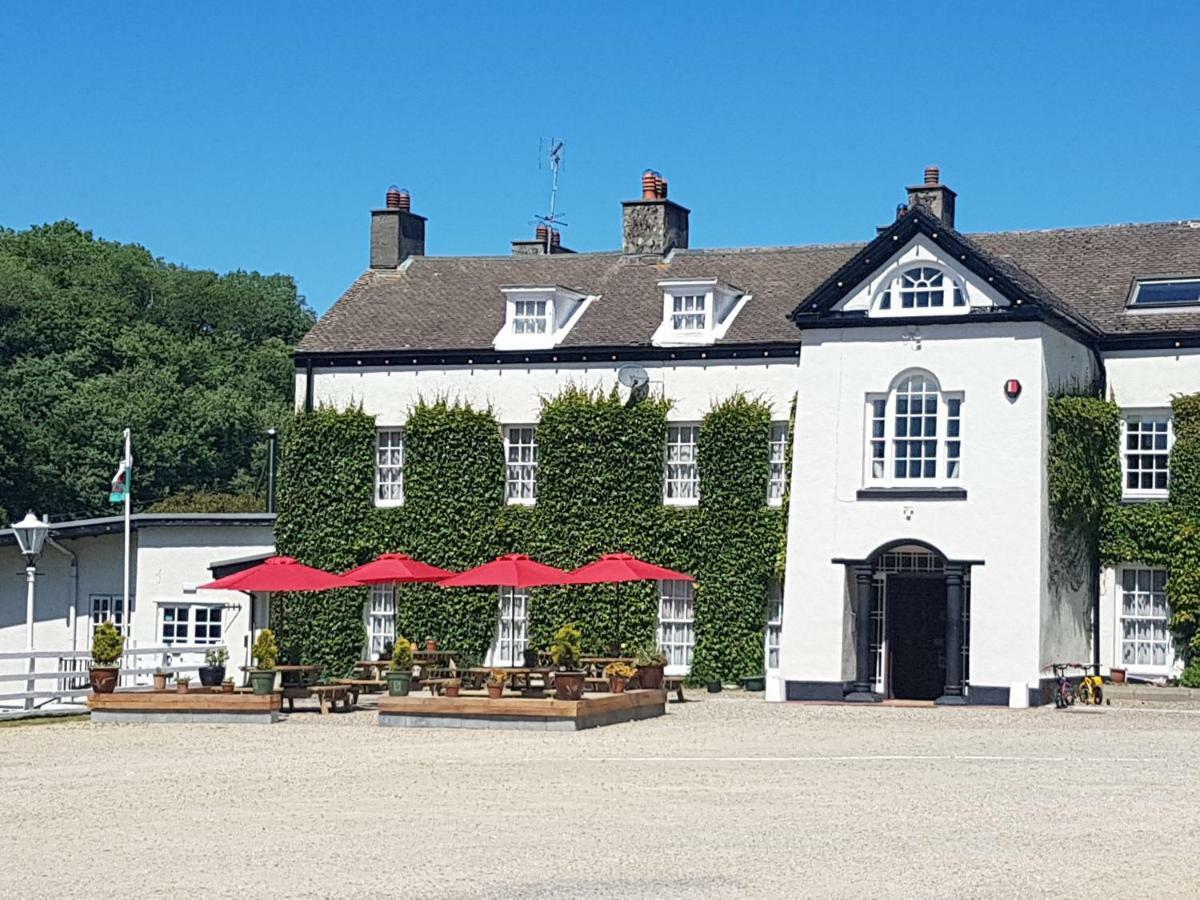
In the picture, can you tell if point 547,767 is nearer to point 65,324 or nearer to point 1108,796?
point 1108,796

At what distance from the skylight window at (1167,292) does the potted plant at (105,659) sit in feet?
60.4

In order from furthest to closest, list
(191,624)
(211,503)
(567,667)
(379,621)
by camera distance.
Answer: (211,503) → (191,624) → (379,621) → (567,667)

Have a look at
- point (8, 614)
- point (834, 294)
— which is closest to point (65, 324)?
point (8, 614)

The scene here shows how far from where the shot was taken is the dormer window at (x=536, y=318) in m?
39.1

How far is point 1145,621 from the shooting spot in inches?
1404

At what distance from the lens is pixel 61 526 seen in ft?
133

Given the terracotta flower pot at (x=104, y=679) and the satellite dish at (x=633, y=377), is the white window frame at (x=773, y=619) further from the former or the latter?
the terracotta flower pot at (x=104, y=679)

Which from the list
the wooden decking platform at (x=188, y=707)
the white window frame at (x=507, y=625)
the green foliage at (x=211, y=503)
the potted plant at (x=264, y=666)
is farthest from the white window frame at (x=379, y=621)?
the green foliage at (x=211, y=503)

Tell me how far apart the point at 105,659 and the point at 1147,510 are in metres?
17.5

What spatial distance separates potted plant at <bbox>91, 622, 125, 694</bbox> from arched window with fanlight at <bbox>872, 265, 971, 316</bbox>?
13231 millimetres

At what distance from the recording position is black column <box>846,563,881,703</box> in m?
33.9

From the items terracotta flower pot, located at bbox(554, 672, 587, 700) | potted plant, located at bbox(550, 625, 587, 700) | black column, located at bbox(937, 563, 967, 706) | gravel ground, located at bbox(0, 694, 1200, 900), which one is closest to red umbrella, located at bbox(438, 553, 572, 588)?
potted plant, located at bbox(550, 625, 587, 700)

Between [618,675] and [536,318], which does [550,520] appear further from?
[618,675]

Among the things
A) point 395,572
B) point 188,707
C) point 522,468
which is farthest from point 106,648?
point 522,468
